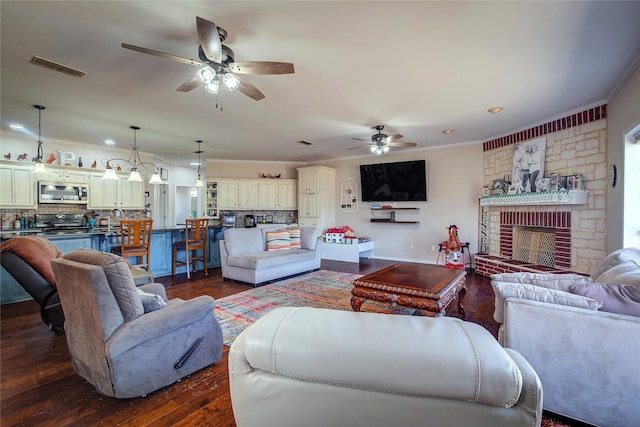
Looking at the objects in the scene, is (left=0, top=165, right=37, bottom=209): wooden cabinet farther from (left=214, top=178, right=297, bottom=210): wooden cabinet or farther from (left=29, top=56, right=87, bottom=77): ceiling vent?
(left=29, top=56, right=87, bottom=77): ceiling vent

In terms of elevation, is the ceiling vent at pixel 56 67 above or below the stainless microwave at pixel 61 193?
above

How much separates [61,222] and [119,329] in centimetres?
567

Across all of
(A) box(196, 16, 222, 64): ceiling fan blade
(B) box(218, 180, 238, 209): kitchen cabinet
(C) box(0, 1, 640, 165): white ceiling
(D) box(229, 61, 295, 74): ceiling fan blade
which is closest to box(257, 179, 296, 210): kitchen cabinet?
(B) box(218, 180, 238, 209): kitchen cabinet

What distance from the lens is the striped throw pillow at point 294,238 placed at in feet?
17.6

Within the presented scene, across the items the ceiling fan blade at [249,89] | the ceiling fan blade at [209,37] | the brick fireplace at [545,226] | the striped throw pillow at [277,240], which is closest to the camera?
the ceiling fan blade at [209,37]

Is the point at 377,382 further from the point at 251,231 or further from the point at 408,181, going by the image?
the point at 408,181

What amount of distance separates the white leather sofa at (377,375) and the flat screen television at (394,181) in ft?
20.0

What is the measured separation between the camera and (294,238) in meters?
5.41

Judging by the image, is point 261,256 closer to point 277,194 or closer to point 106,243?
point 106,243

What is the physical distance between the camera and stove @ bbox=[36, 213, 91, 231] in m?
5.54

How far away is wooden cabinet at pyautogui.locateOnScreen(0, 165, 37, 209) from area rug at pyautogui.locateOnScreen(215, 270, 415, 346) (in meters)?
4.67

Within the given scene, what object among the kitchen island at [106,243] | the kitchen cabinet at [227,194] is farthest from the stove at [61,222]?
the kitchen cabinet at [227,194]

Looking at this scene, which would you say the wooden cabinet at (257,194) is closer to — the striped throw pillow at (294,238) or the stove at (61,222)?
the striped throw pillow at (294,238)

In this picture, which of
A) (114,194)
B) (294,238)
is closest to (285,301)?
(294,238)
